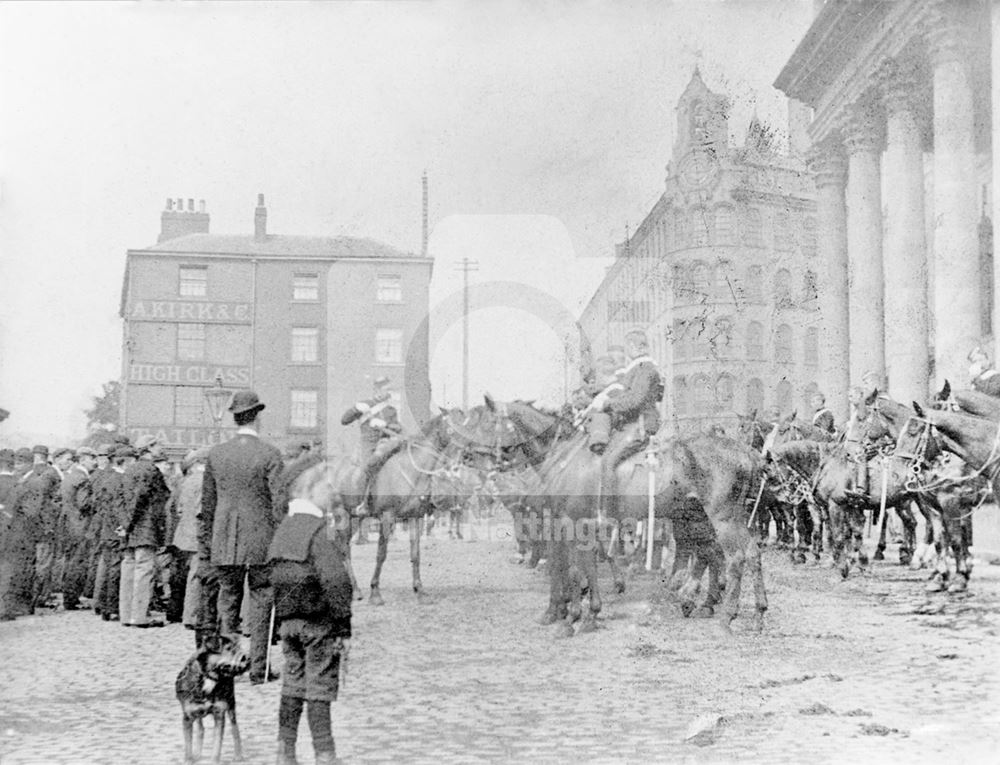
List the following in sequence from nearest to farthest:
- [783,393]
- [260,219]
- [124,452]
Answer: [124,452] < [260,219] < [783,393]

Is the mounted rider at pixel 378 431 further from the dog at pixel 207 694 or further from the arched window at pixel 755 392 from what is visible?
the arched window at pixel 755 392

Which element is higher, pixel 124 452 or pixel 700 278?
pixel 700 278

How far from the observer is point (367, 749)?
6090 mm

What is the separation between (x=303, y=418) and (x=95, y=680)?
10.4 metres

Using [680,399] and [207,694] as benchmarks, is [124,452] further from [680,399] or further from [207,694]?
[680,399]

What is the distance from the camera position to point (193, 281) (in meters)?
19.6

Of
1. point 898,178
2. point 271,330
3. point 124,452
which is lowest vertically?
point 124,452

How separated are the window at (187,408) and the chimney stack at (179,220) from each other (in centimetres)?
274

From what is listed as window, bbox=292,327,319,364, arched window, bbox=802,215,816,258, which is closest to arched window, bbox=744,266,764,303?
arched window, bbox=802,215,816,258

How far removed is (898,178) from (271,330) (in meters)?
13.2

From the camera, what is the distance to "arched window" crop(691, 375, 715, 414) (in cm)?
3575

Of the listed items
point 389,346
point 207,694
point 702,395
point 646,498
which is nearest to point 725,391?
point 702,395

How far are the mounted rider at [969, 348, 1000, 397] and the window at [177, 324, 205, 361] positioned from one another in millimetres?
10416

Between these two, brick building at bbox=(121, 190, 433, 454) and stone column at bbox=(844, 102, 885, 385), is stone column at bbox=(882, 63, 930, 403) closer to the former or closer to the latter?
stone column at bbox=(844, 102, 885, 385)
